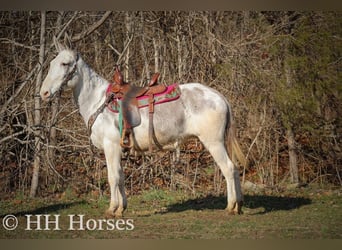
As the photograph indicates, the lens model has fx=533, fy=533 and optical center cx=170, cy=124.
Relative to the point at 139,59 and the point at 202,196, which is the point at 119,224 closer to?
the point at 202,196

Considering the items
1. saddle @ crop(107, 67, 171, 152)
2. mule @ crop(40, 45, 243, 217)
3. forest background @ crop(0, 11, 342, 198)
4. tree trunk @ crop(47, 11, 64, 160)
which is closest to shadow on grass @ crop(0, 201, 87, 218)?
forest background @ crop(0, 11, 342, 198)

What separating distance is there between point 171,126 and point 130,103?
0.47 m

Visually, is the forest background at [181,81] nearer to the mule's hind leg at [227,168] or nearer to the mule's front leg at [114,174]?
the mule's hind leg at [227,168]

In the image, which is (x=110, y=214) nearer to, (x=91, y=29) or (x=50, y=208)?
(x=50, y=208)

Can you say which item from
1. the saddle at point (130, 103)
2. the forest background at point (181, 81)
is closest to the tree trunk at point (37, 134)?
the forest background at point (181, 81)

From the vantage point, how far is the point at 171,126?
526cm

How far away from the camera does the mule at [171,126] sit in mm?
5242

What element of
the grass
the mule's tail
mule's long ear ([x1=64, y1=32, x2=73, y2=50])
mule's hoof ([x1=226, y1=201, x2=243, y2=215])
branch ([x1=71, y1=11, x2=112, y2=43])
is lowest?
the grass

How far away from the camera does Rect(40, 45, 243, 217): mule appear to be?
5242mm

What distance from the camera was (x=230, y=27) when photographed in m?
6.98

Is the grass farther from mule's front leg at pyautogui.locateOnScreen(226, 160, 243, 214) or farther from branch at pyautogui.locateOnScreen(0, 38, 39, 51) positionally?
branch at pyautogui.locateOnScreen(0, 38, 39, 51)

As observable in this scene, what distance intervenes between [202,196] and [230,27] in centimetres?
223

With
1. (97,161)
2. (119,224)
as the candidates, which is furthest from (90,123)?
(97,161)

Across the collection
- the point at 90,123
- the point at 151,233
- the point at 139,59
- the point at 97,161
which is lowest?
the point at 151,233
